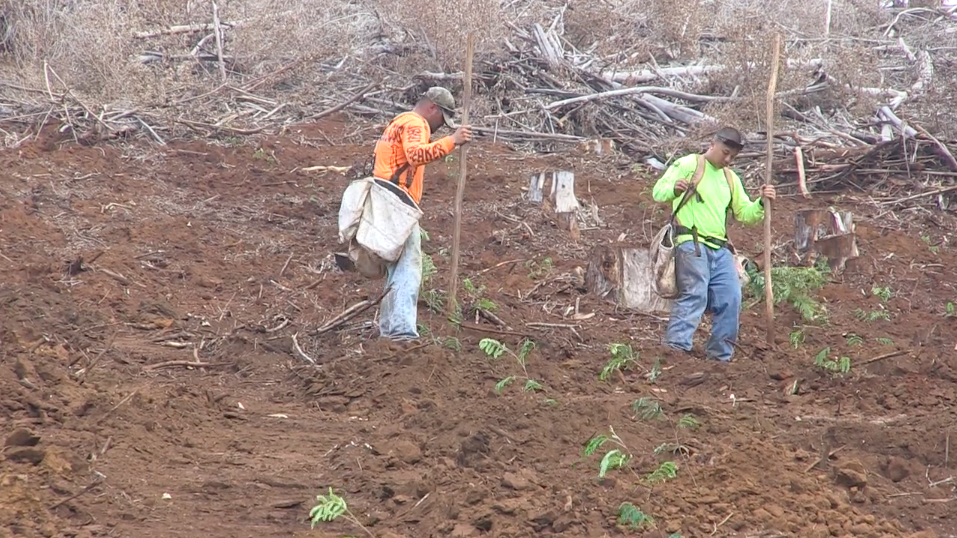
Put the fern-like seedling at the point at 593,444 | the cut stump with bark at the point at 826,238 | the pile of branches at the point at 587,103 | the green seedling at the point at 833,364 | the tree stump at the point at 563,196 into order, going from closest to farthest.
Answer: the fern-like seedling at the point at 593,444 < the green seedling at the point at 833,364 < the cut stump with bark at the point at 826,238 < the tree stump at the point at 563,196 < the pile of branches at the point at 587,103

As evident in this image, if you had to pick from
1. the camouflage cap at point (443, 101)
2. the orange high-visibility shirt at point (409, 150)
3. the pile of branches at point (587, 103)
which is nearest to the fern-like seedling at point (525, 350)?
the orange high-visibility shirt at point (409, 150)

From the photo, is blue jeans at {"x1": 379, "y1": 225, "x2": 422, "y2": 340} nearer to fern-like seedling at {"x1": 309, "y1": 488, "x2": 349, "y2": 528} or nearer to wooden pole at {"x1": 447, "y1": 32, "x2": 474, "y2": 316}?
wooden pole at {"x1": 447, "y1": 32, "x2": 474, "y2": 316}

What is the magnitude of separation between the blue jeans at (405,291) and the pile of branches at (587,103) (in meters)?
5.27

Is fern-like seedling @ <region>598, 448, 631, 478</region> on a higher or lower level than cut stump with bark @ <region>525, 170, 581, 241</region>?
higher

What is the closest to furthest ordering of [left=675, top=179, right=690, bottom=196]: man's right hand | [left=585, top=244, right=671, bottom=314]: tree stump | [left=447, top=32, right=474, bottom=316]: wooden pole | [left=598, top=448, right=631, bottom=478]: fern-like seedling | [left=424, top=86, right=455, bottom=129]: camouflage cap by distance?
[left=598, top=448, right=631, bottom=478]: fern-like seedling, [left=447, top=32, right=474, bottom=316]: wooden pole, [left=424, top=86, right=455, bottom=129]: camouflage cap, [left=675, top=179, right=690, bottom=196]: man's right hand, [left=585, top=244, right=671, bottom=314]: tree stump

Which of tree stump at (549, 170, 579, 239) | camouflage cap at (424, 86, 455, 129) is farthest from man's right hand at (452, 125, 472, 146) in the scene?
tree stump at (549, 170, 579, 239)

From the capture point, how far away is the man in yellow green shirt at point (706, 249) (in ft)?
25.3

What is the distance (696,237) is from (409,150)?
6.74ft

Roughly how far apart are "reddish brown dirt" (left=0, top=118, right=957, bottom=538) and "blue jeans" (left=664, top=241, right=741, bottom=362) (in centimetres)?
26

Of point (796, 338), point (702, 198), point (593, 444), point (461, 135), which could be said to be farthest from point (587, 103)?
point (593, 444)

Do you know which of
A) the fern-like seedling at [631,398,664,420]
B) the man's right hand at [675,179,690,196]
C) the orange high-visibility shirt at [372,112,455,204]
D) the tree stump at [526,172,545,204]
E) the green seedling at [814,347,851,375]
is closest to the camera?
the fern-like seedling at [631,398,664,420]

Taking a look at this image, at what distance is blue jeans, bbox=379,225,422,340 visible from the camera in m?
7.37

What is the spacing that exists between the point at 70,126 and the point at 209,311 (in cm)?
487

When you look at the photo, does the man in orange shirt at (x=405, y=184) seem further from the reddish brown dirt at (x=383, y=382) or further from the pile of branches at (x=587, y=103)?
the pile of branches at (x=587, y=103)
